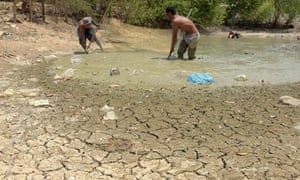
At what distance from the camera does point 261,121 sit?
13.9 ft

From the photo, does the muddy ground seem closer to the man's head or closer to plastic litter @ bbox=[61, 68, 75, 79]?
plastic litter @ bbox=[61, 68, 75, 79]

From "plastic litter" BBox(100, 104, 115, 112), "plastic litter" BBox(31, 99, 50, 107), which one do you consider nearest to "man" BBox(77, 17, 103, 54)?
"plastic litter" BBox(31, 99, 50, 107)

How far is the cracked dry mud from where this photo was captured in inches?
121

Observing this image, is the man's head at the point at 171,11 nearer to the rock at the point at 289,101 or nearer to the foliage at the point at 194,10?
the rock at the point at 289,101

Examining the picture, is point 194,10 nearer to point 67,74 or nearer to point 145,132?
point 67,74

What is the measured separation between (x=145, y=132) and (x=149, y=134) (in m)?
0.07

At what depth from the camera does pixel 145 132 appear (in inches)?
153

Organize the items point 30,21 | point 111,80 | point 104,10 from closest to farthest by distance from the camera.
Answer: point 111,80 → point 30,21 → point 104,10

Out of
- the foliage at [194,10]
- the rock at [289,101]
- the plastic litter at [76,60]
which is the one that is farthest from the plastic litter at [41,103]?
the foliage at [194,10]

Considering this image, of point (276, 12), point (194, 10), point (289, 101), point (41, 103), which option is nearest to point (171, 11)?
point (289, 101)

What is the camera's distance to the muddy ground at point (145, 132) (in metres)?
3.09

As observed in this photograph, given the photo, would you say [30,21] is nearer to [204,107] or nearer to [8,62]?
[8,62]

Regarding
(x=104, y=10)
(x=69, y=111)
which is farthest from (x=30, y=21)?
(x=69, y=111)

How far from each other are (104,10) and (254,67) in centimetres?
1011
